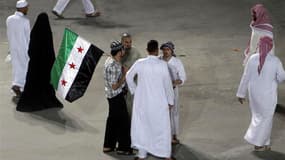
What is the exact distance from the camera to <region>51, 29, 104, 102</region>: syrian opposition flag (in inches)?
394

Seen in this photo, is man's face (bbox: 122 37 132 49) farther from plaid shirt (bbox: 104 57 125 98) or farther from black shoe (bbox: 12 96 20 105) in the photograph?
black shoe (bbox: 12 96 20 105)

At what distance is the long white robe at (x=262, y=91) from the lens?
9.47 metres

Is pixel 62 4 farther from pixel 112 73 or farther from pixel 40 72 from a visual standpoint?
pixel 112 73

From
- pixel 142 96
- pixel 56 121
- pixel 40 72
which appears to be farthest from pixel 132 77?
pixel 40 72

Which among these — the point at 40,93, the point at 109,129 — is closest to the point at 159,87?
the point at 109,129

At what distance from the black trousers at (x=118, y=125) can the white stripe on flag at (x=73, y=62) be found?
34.1 inches

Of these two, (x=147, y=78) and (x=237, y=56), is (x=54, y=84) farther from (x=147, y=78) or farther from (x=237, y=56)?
(x=237, y=56)

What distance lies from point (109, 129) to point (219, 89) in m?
3.08

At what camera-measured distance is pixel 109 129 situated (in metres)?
9.73

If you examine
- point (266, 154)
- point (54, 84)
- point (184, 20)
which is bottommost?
point (266, 154)

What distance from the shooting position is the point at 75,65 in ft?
33.3

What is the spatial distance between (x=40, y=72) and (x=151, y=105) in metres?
2.64

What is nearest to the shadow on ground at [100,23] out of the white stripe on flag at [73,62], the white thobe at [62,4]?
the white thobe at [62,4]

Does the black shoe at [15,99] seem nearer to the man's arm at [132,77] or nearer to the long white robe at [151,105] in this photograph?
the long white robe at [151,105]
